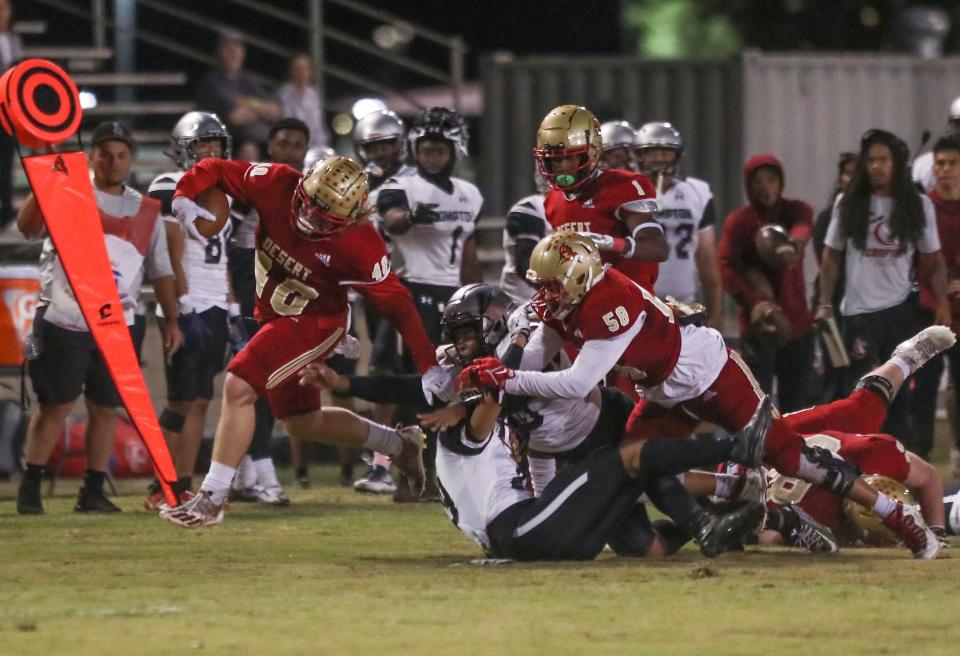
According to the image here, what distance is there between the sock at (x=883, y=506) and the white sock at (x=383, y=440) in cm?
239

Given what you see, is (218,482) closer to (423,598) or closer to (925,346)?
(423,598)

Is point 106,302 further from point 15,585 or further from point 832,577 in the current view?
point 832,577

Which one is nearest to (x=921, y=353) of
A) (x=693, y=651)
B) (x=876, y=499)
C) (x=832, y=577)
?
(x=876, y=499)

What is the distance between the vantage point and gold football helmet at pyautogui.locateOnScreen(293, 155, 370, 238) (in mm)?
8641

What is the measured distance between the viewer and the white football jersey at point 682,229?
467 inches

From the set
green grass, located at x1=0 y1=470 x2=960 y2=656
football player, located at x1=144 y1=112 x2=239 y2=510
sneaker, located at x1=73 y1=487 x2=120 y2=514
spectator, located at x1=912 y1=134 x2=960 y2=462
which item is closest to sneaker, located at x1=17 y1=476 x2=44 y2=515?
sneaker, located at x1=73 y1=487 x2=120 y2=514

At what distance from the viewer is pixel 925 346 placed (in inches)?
367

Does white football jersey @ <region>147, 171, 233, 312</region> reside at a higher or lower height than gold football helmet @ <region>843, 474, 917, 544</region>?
higher

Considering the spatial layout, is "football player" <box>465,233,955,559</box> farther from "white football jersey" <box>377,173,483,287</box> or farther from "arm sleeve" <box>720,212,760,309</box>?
"arm sleeve" <box>720,212,760,309</box>

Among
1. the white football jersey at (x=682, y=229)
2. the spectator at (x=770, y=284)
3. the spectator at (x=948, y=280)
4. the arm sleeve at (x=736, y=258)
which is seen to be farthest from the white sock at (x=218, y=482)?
the spectator at (x=948, y=280)

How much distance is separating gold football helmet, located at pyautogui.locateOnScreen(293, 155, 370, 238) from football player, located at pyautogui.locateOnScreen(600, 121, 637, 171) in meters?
3.44

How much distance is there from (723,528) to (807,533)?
0.73 m

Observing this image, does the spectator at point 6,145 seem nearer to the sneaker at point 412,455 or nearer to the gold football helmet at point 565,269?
the sneaker at point 412,455

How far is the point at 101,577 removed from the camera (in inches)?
307
